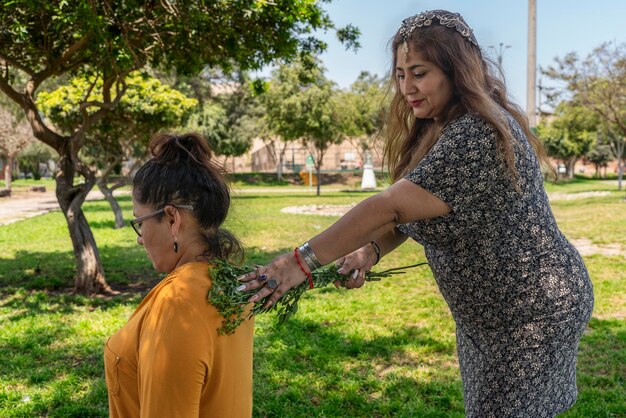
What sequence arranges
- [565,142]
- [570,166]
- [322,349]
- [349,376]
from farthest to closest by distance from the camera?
[570,166] → [565,142] → [322,349] → [349,376]

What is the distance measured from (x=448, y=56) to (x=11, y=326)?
563 centimetres

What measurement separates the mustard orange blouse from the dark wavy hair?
5.9 inches

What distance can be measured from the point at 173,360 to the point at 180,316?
0.11 metres

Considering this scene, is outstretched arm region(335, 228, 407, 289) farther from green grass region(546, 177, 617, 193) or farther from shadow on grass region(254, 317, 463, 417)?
green grass region(546, 177, 617, 193)

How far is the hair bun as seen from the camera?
1855 mm

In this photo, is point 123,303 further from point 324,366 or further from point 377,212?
point 377,212

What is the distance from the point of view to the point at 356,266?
7.72 feet

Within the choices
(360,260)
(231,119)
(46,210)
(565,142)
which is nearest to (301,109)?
(231,119)

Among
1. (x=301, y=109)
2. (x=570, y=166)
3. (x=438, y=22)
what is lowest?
(x=570, y=166)

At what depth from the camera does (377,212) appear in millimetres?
1782

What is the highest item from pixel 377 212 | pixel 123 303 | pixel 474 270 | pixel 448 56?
pixel 448 56

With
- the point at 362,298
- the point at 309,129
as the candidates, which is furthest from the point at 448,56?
the point at 309,129

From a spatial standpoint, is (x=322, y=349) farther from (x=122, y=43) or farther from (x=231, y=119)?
(x=231, y=119)

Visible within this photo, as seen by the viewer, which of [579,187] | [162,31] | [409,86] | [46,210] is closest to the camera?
[409,86]
